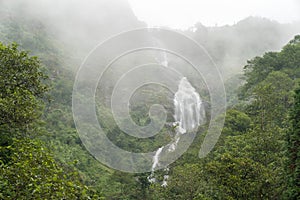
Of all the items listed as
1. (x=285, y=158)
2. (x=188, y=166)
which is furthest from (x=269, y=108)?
(x=285, y=158)

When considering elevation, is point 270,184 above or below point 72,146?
below

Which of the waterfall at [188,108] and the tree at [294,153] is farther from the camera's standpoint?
the waterfall at [188,108]

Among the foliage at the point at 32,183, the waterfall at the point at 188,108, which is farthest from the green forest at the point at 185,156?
the waterfall at the point at 188,108

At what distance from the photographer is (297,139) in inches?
516

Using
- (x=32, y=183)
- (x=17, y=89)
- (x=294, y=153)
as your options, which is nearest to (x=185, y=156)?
(x=294, y=153)

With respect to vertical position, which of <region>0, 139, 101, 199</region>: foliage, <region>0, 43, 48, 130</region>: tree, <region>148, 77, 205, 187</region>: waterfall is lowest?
<region>0, 139, 101, 199</region>: foliage

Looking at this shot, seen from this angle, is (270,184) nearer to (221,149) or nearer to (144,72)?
(144,72)

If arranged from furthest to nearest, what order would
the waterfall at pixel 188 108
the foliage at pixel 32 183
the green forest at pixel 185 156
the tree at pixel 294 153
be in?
the waterfall at pixel 188 108 → the tree at pixel 294 153 → the green forest at pixel 185 156 → the foliage at pixel 32 183

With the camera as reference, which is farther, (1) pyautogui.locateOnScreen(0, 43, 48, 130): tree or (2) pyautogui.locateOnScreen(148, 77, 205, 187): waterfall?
(2) pyautogui.locateOnScreen(148, 77, 205, 187): waterfall

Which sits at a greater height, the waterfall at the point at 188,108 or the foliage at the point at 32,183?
the waterfall at the point at 188,108

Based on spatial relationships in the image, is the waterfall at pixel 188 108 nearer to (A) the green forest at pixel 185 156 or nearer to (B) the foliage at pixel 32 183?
(A) the green forest at pixel 185 156

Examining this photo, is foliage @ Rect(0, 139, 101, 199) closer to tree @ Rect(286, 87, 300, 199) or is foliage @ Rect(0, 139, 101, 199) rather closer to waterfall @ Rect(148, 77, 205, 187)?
tree @ Rect(286, 87, 300, 199)

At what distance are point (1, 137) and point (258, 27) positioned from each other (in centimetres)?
14887

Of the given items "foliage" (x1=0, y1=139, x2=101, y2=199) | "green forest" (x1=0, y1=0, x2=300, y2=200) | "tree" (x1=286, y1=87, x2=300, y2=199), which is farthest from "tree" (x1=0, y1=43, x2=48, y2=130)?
"tree" (x1=286, y1=87, x2=300, y2=199)
